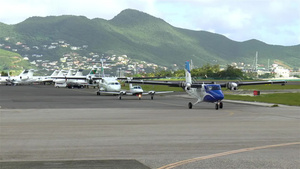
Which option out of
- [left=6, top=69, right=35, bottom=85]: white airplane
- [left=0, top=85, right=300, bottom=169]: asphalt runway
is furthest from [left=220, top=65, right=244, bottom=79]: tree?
[left=0, top=85, right=300, bottom=169]: asphalt runway

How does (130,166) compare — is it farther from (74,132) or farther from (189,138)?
(74,132)

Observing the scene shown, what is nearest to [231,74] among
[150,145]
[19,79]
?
[19,79]

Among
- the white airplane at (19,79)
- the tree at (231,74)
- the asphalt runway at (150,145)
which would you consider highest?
the tree at (231,74)

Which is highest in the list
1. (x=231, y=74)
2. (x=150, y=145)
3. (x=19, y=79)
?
(x=231, y=74)

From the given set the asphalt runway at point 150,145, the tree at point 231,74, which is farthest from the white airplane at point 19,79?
the asphalt runway at point 150,145

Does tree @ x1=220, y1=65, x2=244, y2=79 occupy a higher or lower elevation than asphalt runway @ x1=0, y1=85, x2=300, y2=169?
higher

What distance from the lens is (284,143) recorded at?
17859 millimetres

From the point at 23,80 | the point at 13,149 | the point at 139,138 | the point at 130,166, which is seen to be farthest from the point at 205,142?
the point at 23,80

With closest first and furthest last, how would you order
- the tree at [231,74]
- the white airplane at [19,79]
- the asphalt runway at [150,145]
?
the asphalt runway at [150,145] → the white airplane at [19,79] → the tree at [231,74]

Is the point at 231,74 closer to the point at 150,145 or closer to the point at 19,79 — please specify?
the point at 19,79

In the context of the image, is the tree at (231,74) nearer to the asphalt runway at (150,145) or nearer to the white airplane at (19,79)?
the white airplane at (19,79)

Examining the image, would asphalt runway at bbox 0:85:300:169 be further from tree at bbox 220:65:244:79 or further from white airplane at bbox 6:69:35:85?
tree at bbox 220:65:244:79

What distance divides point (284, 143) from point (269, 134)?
9.86 feet

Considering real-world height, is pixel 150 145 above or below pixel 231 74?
below
